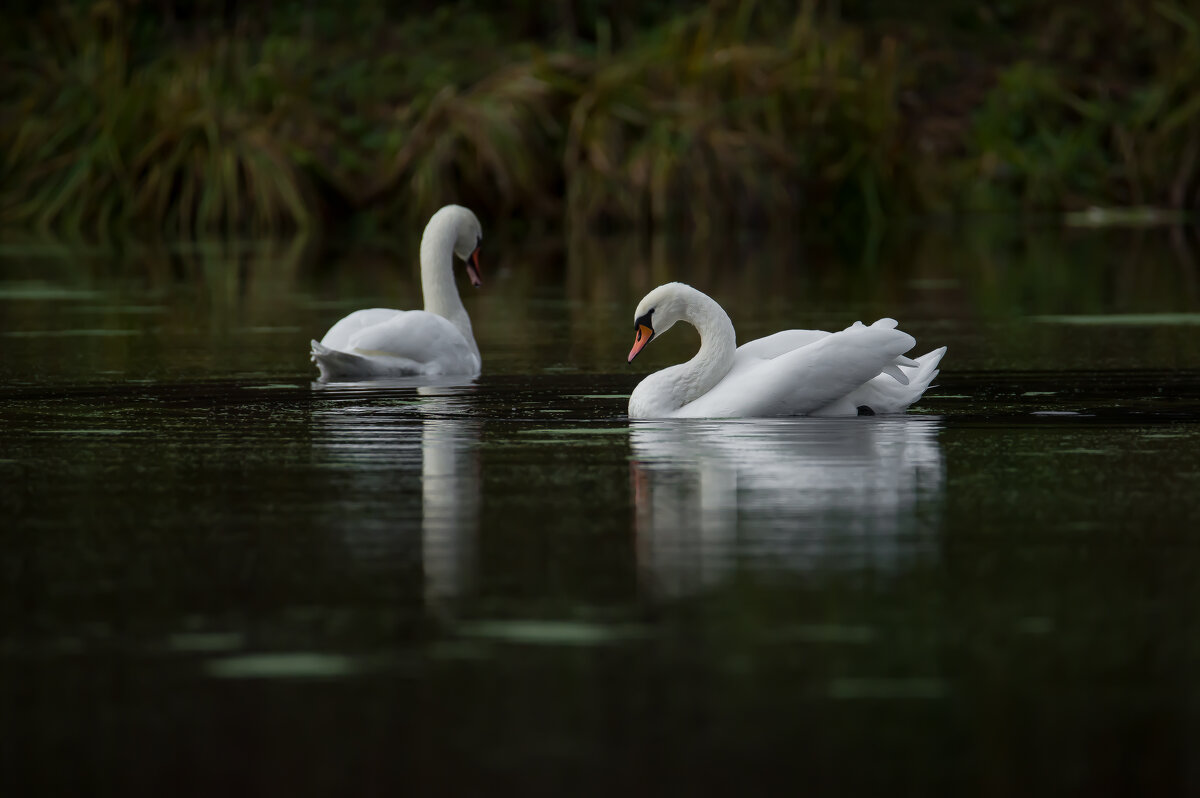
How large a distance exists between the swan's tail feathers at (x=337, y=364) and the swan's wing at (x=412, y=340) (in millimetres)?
104

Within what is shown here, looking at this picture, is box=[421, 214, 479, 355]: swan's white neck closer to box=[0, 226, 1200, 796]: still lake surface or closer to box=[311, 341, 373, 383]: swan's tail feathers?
box=[311, 341, 373, 383]: swan's tail feathers

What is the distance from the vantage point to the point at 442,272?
12539 millimetres

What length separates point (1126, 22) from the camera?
34312mm

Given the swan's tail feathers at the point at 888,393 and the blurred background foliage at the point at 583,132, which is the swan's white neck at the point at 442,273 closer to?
the swan's tail feathers at the point at 888,393

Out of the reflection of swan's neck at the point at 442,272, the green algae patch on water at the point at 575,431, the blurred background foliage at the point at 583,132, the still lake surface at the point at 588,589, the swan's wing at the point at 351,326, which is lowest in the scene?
the still lake surface at the point at 588,589

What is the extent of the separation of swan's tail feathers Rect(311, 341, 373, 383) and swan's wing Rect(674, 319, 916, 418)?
2.41 meters

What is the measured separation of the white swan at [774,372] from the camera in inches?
321

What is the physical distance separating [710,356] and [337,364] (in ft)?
8.18

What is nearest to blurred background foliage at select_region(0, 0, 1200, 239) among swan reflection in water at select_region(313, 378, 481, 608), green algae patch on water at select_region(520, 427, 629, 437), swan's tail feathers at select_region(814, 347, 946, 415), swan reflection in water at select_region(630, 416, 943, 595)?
swan reflection in water at select_region(313, 378, 481, 608)

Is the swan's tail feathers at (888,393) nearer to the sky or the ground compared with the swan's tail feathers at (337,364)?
nearer to the ground

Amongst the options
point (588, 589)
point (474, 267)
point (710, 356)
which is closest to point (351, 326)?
point (474, 267)

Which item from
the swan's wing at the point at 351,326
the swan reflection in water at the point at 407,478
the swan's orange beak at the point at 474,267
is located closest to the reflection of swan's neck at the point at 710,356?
the swan reflection in water at the point at 407,478

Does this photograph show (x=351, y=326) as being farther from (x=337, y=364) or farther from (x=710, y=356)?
(x=710, y=356)

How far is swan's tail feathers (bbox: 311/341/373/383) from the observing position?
1018 cm
